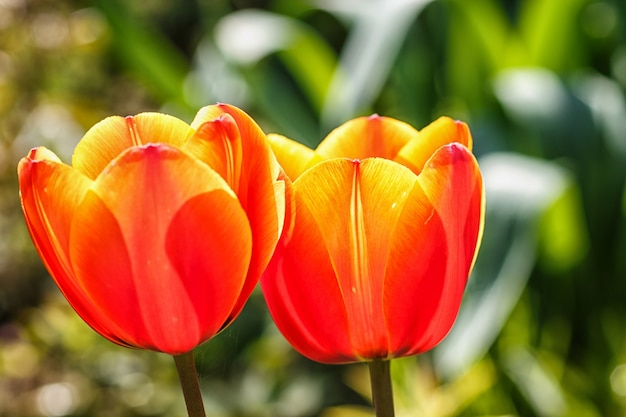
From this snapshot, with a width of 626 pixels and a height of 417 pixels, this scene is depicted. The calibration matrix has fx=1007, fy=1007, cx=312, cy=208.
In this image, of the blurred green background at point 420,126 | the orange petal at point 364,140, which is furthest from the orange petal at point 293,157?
the blurred green background at point 420,126

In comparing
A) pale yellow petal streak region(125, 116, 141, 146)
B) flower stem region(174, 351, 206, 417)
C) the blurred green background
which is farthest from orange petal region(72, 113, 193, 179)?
the blurred green background

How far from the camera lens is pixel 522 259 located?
1.74m

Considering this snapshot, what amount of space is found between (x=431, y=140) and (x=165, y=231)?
6.4 inches

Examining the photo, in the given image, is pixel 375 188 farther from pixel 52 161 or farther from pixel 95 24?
pixel 95 24

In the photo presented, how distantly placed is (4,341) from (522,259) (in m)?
1.18

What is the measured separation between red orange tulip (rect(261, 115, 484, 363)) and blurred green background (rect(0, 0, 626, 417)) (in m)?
1.19

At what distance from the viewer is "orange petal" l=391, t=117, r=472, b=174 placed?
1.67ft

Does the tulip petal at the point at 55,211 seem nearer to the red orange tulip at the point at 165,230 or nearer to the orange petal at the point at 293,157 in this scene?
the red orange tulip at the point at 165,230

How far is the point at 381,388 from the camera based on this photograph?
1.46ft

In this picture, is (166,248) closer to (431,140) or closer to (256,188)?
(256,188)

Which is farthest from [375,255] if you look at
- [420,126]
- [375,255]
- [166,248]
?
[420,126]

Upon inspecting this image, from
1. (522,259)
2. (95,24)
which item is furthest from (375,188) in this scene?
(95,24)

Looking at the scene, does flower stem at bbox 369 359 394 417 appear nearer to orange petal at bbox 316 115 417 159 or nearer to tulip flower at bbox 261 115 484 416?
tulip flower at bbox 261 115 484 416

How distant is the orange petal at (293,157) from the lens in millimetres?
511
